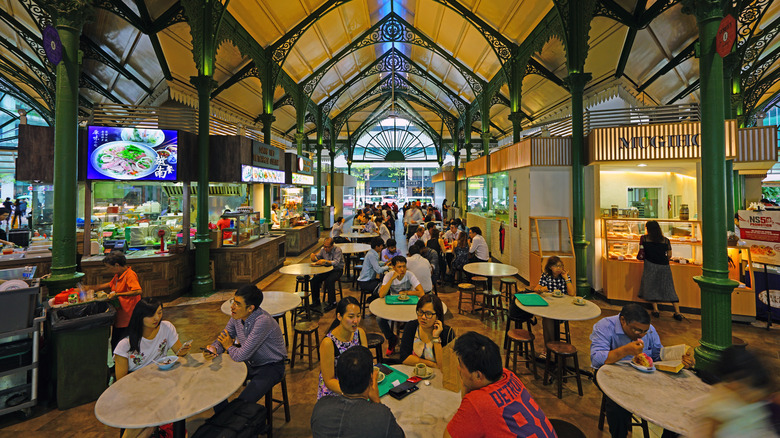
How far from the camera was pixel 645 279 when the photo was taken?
569 cm

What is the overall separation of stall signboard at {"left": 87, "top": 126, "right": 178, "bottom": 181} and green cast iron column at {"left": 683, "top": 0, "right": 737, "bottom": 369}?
7.68 metres

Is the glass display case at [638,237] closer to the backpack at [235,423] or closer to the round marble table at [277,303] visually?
the round marble table at [277,303]

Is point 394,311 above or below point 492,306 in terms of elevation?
above

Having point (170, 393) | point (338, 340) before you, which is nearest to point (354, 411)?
point (338, 340)

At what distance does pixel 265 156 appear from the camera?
8.58 meters

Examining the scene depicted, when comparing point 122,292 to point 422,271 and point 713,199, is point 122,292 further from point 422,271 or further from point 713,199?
point 713,199

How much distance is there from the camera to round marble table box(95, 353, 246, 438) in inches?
72.0

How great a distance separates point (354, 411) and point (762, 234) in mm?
7323

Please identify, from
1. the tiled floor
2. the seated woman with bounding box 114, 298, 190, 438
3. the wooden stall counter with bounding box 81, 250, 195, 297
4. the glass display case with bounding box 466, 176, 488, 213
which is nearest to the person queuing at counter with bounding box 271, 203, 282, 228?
the wooden stall counter with bounding box 81, 250, 195, 297

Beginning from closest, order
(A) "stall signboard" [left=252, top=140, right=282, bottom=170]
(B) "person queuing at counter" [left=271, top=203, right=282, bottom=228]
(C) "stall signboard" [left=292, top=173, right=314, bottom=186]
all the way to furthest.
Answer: (A) "stall signboard" [left=252, top=140, right=282, bottom=170], (B) "person queuing at counter" [left=271, top=203, right=282, bottom=228], (C) "stall signboard" [left=292, top=173, right=314, bottom=186]

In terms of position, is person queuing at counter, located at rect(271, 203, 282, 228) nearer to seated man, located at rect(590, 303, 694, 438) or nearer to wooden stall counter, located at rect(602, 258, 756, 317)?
wooden stall counter, located at rect(602, 258, 756, 317)

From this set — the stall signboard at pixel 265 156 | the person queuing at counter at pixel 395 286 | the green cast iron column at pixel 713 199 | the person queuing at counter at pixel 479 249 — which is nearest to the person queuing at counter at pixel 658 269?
the green cast iron column at pixel 713 199

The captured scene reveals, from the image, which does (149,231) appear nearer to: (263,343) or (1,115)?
(263,343)

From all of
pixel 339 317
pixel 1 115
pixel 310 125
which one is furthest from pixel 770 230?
pixel 1 115
